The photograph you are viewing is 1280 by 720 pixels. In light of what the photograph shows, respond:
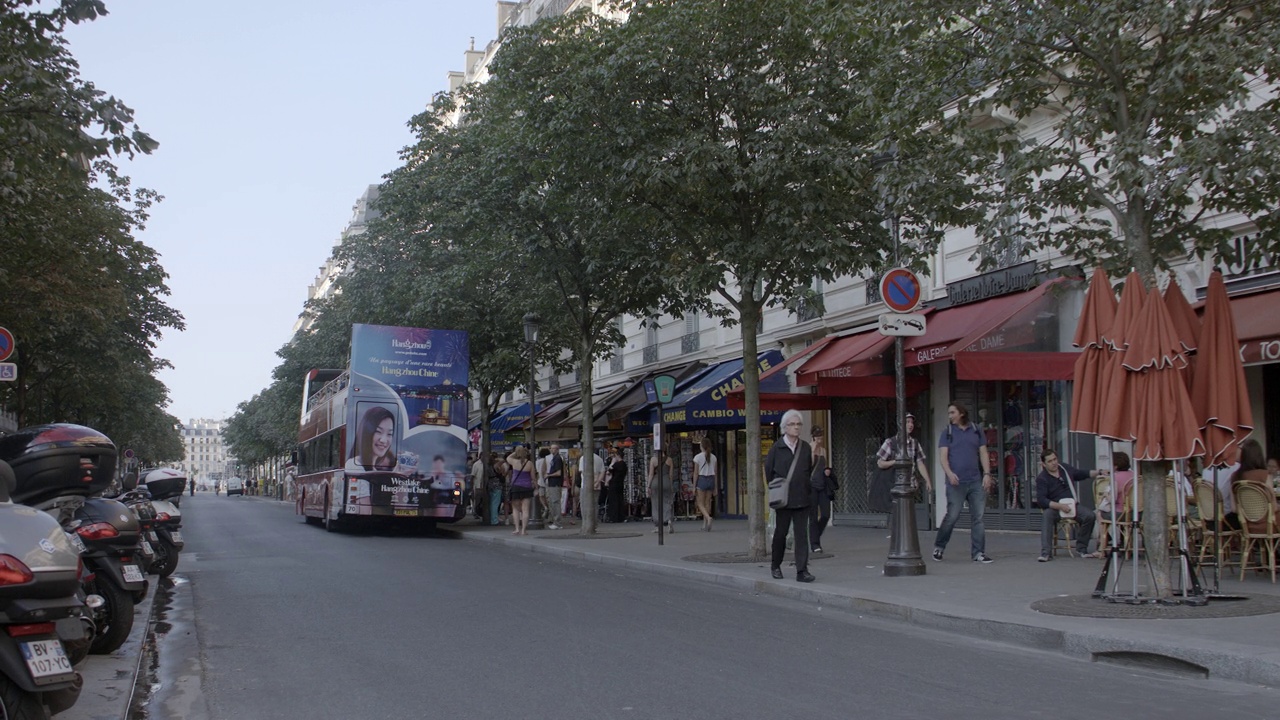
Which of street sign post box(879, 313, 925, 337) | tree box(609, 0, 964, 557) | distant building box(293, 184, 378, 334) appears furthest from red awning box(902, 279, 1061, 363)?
distant building box(293, 184, 378, 334)

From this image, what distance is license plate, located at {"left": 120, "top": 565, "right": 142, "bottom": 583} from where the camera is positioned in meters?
8.39

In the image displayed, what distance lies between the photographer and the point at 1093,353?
9.83m

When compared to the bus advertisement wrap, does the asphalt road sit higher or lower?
lower

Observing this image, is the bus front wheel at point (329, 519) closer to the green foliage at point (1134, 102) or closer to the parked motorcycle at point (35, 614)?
the green foliage at point (1134, 102)

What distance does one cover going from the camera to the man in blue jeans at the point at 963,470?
46.4ft

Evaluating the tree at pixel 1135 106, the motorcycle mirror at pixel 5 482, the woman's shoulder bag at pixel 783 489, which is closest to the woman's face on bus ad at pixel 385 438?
the woman's shoulder bag at pixel 783 489

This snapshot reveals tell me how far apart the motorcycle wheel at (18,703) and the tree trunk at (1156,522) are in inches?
332

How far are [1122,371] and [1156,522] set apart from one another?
4.63ft

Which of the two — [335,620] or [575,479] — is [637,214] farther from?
[575,479]

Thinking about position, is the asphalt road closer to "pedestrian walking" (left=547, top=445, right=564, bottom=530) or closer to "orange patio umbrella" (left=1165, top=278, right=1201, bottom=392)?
"orange patio umbrella" (left=1165, top=278, right=1201, bottom=392)

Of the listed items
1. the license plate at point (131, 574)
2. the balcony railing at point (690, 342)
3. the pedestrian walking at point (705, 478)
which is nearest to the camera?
the license plate at point (131, 574)

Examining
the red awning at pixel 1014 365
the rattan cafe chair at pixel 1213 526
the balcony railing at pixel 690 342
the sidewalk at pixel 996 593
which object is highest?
A: the balcony railing at pixel 690 342

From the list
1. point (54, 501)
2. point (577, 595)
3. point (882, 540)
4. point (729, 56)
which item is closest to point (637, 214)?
point (729, 56)

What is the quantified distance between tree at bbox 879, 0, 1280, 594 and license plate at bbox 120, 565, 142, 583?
793 cm
